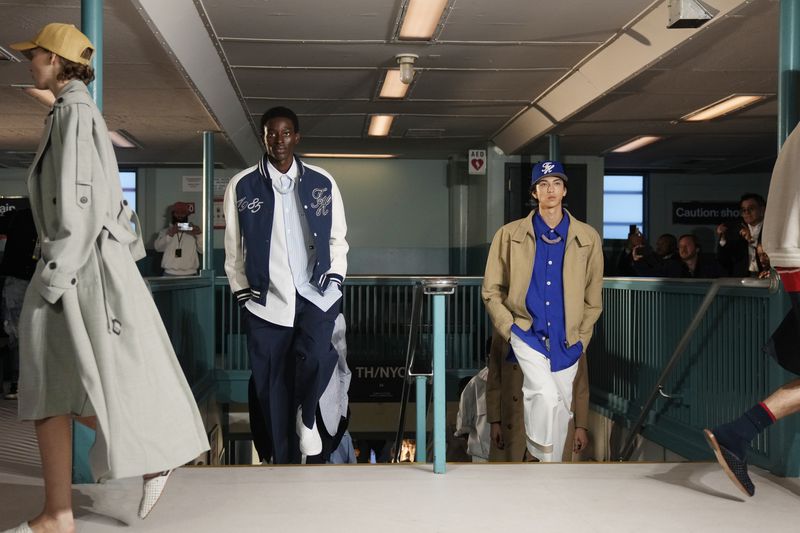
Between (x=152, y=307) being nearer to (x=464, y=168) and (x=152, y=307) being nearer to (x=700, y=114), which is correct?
(x=700, y=114)

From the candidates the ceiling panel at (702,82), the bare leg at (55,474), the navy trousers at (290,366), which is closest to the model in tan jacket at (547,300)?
the navy trousers at (290,366)

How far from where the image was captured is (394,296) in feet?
34.4

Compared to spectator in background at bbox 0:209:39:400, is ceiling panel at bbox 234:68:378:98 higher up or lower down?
higher up

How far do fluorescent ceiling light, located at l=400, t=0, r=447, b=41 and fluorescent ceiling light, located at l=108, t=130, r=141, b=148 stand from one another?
5.79 m

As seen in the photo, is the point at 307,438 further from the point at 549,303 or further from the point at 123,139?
the point at 123,139

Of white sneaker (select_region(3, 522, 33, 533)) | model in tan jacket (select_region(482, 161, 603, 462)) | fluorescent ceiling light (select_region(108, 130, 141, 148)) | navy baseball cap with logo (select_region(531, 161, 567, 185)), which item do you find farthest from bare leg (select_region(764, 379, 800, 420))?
fluorescent ceiling light (select_region(108, 130, 141, 148))

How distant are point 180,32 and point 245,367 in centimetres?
374

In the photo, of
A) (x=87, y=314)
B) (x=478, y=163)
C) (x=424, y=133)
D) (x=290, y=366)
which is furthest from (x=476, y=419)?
(x=478, y=163)

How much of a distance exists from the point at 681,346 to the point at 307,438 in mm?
2431

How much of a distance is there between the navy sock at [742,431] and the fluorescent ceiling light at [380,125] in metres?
8.78

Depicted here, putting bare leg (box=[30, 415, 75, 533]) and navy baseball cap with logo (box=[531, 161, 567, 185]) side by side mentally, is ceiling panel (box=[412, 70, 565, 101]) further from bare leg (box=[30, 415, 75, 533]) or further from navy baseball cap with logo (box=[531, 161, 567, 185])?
bare leg (box=[30, 415, 75, 533])

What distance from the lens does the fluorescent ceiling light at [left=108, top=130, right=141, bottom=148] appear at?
1256cm

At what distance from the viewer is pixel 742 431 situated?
3.64 m

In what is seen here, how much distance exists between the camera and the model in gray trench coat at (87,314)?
2.95 m
